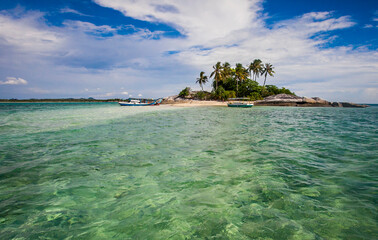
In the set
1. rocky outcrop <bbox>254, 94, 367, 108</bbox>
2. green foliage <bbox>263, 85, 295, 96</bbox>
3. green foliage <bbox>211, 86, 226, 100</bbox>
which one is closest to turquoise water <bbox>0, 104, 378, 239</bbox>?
rocky outcrop <bbox>254, 94, 367, 108</bbox>

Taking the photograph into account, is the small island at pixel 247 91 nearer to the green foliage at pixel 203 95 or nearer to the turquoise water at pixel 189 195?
the green foliage at pixel 203 95

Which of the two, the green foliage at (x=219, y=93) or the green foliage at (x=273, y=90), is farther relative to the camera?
the green foliage at (x=273, y=90)

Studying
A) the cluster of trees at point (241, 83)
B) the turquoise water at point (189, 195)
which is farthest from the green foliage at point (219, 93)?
the turquoise water at point (189, 195)

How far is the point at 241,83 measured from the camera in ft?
A: 235

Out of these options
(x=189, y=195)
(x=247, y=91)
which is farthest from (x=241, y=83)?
(x=189, y=195)

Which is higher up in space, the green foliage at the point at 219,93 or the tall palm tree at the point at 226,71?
the tall palm tree at the point at 226,71

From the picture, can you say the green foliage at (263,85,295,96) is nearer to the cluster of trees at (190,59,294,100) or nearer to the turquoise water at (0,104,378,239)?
the cluster of trees at (190,59,294,100)

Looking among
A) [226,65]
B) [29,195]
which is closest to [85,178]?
[29,195]

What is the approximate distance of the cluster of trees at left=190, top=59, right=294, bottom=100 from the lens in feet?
225

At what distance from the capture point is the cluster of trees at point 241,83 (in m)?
68.4

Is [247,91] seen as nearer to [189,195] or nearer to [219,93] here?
[219,93]

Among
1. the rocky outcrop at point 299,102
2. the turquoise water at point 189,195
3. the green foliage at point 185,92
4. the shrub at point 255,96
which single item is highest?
the green foliage at point 185,92

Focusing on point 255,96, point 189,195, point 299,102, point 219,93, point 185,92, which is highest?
point 185,92

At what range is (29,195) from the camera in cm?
356
